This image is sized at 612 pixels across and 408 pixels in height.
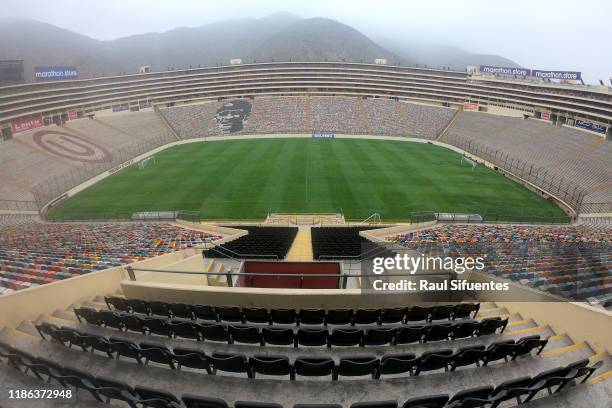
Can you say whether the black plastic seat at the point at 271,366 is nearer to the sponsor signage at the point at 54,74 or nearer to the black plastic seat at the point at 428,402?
the black plastic seat at the point at 428,402

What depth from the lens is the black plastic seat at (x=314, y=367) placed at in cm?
548

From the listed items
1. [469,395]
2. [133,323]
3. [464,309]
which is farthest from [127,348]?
[464,309]

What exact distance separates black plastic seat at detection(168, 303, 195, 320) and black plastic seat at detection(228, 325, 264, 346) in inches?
64.4

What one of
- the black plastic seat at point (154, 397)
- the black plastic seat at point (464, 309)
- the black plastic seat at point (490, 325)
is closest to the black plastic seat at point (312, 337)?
the black plastic seat at point (154, 397)

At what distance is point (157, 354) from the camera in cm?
592

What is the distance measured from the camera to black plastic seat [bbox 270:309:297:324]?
7527mm

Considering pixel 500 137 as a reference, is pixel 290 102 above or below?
above

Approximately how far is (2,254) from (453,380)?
59.9 feet

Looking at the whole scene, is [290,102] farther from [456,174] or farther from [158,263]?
[158,263]

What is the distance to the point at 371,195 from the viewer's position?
34.5m

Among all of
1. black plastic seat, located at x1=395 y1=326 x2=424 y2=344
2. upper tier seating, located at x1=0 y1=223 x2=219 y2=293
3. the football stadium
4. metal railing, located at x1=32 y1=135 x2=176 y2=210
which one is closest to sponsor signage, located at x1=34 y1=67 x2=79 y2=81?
the football stadium

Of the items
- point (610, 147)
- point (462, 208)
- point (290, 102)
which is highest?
point (290, 102)

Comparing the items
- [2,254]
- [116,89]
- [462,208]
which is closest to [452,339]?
[2,254]

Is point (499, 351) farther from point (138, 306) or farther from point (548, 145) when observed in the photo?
point (548, 145)
